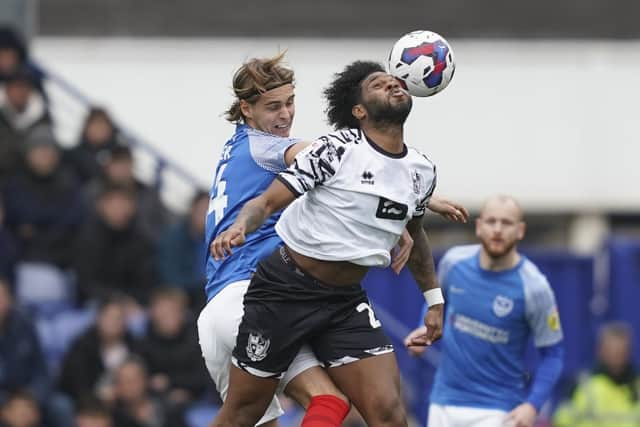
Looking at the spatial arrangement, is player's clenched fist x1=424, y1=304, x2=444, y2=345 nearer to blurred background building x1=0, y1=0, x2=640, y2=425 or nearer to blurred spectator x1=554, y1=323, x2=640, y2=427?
blurred spectator x1=554, y1=323, x2=640, y2=427

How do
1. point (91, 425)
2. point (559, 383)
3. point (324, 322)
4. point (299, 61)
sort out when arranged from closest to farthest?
point (324, 322) → point (91, 425) → point (559, 383) → point (299, 61)

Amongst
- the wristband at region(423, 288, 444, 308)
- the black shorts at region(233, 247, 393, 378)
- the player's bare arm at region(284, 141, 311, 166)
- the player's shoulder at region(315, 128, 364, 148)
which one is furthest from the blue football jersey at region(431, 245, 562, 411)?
the player's shoulder at region(315, 128, 364, 148)

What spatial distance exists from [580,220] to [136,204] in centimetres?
901

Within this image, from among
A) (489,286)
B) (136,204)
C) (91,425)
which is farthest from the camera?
(136,204)

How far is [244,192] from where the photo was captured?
7.94 meters

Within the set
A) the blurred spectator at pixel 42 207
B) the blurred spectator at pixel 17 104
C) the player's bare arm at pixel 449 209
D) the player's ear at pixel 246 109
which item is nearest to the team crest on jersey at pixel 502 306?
the player's bare arm at pixel 449 209

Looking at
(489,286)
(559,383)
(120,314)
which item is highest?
(489,286)

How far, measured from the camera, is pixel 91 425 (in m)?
12.2

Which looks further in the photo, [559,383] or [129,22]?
[129,22]

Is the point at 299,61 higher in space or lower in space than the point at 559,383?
higher

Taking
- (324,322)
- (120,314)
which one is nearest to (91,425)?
(120,314)

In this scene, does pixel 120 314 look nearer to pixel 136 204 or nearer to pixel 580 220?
pixel 136 204

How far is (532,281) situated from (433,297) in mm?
1605

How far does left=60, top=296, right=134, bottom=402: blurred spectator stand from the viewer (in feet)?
42.5
